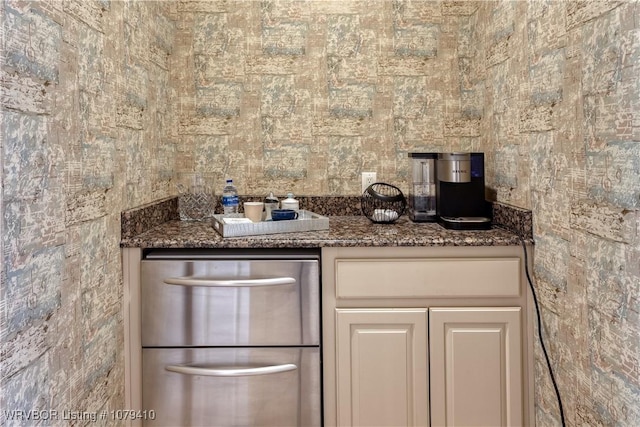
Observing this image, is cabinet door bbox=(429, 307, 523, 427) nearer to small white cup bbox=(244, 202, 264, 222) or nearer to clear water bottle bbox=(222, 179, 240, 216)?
small white cup bbox=(244, 202, 264, 222)

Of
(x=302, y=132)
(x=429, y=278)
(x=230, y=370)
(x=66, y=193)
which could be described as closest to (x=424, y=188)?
(x=429, y=278)

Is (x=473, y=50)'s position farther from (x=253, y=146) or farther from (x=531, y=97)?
(x=253, y=146)

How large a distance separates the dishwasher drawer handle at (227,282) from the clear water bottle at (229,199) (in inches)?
20.9

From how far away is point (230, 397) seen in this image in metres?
1.63

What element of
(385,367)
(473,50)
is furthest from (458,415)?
(473,50)

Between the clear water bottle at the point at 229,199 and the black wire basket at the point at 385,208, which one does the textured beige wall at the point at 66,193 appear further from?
the black wire basket at the point at 385,208

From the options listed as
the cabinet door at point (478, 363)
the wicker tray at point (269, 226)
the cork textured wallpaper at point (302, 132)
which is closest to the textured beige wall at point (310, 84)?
the cork textured wallpaper at point (302, 132)

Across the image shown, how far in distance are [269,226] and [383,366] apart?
64 cm

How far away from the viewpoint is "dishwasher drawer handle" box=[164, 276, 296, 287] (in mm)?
1593

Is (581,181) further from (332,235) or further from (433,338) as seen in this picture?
(332,235)

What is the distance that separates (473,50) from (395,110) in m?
0.45

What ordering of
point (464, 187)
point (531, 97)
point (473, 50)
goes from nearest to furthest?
point (531, 97) → point (464, 187) → point (473, 50)

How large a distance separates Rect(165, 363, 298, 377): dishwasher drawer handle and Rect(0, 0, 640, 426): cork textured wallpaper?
0.21 m

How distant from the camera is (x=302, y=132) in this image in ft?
7.52
